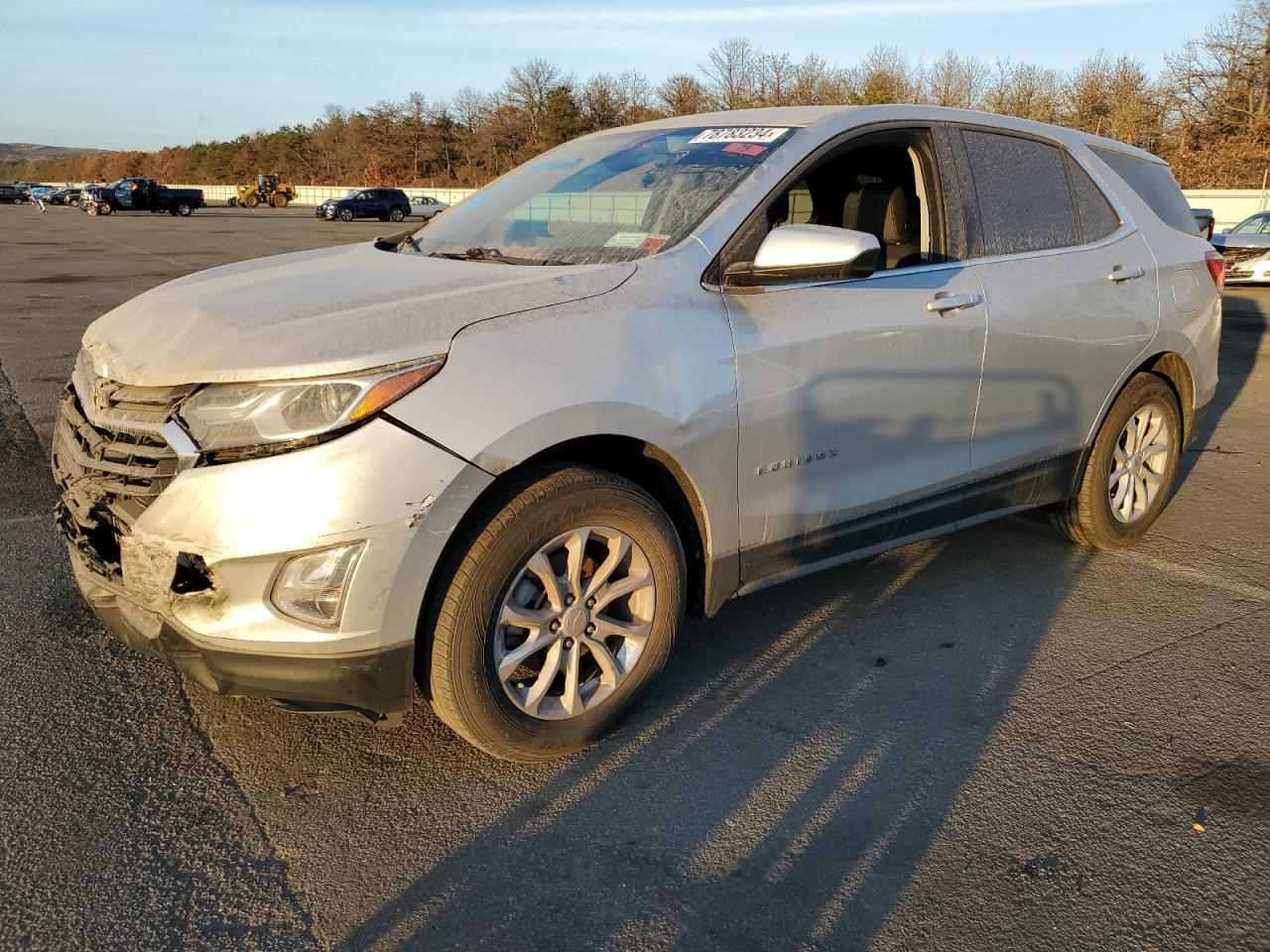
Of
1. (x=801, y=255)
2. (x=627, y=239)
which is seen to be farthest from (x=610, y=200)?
(x=801, y=255)

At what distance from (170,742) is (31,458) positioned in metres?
3.88

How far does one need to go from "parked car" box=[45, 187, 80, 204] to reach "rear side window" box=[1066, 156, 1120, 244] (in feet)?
273

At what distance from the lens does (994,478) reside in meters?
4.05

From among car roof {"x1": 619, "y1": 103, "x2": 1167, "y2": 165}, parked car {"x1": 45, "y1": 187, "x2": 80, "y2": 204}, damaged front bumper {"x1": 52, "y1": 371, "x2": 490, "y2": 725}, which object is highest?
parked car {"x1": 45, "y1": 187, "x2": 80, "y2": 204}

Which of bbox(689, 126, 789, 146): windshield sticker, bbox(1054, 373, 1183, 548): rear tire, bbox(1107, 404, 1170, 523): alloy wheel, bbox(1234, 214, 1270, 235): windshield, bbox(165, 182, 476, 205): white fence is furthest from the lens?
bbox(165, 182, 476, 205): white fence

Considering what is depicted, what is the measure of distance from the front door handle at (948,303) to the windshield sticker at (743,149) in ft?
2.61

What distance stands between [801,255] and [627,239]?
1.87 feet

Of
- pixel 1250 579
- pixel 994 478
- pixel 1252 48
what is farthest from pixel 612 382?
pixel 1252 48

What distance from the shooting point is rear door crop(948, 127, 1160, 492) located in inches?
154

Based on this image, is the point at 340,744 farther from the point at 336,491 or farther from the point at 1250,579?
the point at 1250,579

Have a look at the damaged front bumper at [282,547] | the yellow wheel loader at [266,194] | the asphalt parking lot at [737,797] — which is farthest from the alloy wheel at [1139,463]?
the yellow wheel loader at [266,194]

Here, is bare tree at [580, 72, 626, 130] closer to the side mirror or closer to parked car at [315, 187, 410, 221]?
parked car at [315, 187, 410, 221]

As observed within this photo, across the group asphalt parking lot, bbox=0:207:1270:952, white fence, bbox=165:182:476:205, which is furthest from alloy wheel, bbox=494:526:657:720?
white fence, bbox=165:182:476:205

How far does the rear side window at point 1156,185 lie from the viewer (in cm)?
478
